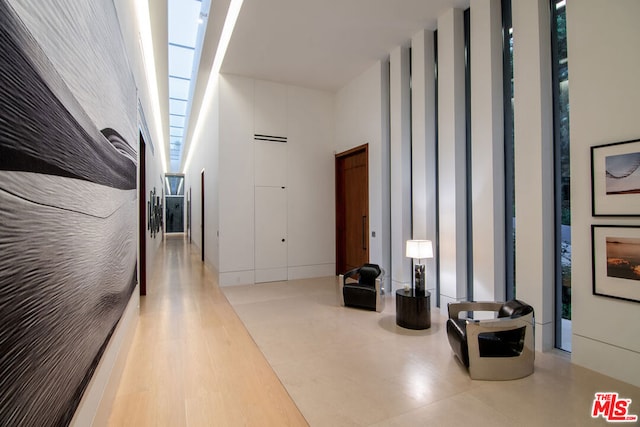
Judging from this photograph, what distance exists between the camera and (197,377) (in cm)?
306

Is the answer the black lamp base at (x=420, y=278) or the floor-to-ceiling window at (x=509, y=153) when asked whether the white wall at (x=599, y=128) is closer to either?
the floor-to-ceiling window at (x=509, y=153)

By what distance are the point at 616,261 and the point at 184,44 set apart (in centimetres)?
827

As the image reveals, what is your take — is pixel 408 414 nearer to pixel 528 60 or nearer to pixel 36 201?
pixel 36 201

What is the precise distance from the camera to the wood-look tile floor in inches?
97.3

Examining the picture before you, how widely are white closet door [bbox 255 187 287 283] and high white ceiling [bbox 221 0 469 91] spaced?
2809 mm

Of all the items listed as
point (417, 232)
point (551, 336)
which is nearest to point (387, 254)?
point (417, 232)

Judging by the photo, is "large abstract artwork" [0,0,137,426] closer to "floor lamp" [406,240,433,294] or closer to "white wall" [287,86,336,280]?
"floor lamp" [406,240,433,294]

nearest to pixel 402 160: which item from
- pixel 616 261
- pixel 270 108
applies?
pixel 616 261

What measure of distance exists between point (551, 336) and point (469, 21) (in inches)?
186

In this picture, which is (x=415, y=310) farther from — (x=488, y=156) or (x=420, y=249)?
(x=488, y=156)

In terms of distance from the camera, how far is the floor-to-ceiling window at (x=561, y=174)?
12.1ft

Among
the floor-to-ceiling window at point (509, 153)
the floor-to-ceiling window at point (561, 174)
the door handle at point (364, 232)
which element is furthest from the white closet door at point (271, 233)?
the floor-to-ceiling window at point (561, 174)

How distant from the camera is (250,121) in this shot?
726 cm

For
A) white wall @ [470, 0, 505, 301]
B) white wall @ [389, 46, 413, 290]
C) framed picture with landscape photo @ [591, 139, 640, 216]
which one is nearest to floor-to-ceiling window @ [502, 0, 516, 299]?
white wall @ [470, 0, 505, 301]
